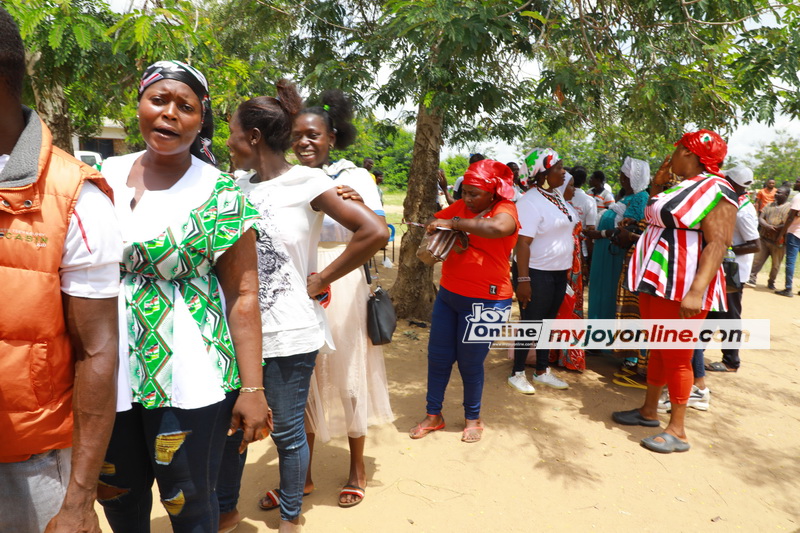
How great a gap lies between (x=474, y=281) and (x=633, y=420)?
1659mm

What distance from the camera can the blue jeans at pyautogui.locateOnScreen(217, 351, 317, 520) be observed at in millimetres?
2123

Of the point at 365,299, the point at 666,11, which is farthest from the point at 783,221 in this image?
the point at 365,299

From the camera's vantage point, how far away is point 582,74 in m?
3.90

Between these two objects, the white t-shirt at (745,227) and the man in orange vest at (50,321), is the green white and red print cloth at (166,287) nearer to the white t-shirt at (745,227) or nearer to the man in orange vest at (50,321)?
the man in orange vest at (50,321)

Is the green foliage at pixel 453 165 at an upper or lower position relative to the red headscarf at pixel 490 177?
upper

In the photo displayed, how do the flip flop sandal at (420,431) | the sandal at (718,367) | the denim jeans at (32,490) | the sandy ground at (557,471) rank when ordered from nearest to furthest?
1. the denim jeans at (32,490)
2. the sandy ground at (557,471)
3. the flip flop sandal at (420,431)
4. the sandal at (718,367)

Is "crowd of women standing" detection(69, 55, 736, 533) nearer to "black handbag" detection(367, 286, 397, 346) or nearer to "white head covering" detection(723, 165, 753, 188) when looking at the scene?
"black handbag" detection(367, 286, 397, 346)

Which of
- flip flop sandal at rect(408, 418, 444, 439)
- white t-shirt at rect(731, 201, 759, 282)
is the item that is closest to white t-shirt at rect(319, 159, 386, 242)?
flip flop sandal at rect(408, 418, 444, 439)

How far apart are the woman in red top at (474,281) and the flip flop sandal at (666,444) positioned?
1.11m

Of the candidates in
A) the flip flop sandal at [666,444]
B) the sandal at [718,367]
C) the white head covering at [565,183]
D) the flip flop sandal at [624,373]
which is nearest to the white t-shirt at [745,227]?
the sandal at [718,367]

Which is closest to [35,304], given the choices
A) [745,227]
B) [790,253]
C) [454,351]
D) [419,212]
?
[454,351]

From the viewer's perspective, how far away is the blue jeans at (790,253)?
9266mm

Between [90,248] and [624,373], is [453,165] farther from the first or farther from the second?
[90,248]

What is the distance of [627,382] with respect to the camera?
15.6 ft
